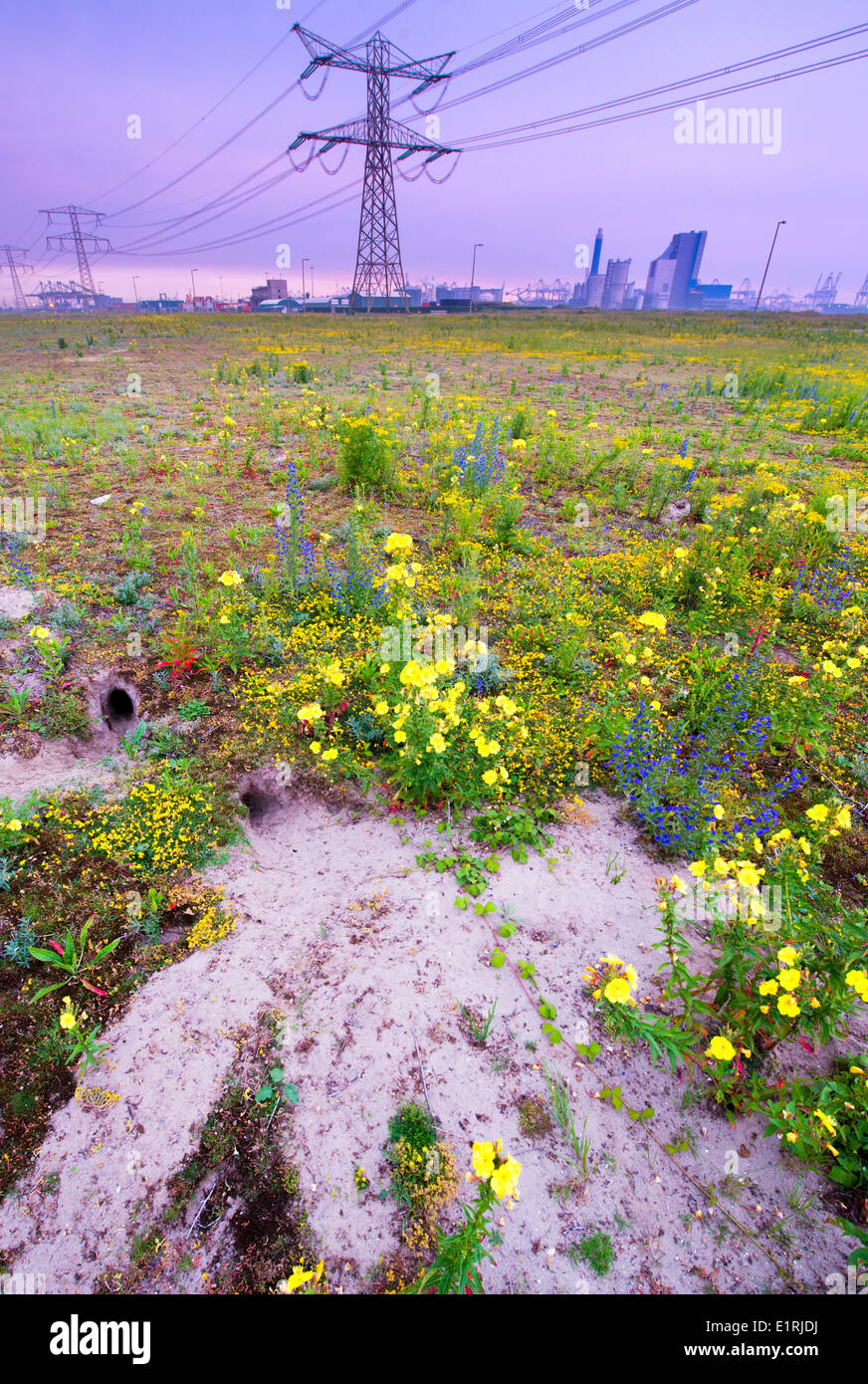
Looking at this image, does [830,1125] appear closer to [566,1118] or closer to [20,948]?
[566,1118]

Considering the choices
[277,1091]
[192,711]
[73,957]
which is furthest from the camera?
[192,711]

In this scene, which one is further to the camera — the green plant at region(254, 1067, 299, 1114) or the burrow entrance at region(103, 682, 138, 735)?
the burrow entrance at region(103, 682, 138, 735)

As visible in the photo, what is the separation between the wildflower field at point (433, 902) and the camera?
2.11 m

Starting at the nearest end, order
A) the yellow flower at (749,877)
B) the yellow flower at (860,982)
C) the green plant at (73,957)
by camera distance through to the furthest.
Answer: the yellow flower at (860,982) < the yellow flower at (749,877) < the green plant at (73,957)

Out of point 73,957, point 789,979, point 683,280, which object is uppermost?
point 683,280

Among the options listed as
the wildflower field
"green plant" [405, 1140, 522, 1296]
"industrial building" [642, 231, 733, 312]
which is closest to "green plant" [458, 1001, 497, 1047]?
the wildflower field

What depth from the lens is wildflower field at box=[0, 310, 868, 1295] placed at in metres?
2.11

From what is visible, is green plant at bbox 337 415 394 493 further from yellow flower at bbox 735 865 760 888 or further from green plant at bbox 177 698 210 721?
yellow flower at bbox 735 865 760 888

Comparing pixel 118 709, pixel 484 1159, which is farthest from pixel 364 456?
pixel 484 1159

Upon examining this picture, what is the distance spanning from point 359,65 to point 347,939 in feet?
179

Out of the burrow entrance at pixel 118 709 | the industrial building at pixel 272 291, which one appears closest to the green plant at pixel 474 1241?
the burrow entrance at pixel 118 709

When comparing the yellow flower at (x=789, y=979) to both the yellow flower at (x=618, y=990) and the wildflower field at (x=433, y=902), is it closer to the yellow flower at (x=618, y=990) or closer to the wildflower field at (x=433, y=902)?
the wildflower field at (x=433, y=902)

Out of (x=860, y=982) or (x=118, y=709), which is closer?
(x=860, y=982)

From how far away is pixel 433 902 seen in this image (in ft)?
10.4
